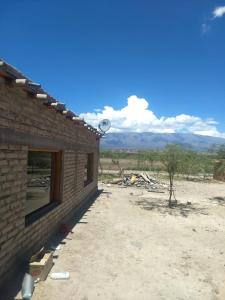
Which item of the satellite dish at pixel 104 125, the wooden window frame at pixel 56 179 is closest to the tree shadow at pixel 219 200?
the satellite dish at pixel 104 125

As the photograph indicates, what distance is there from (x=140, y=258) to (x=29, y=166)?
326 cm

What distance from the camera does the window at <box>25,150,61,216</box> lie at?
769 cm

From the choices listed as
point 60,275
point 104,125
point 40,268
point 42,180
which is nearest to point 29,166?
point 42,180

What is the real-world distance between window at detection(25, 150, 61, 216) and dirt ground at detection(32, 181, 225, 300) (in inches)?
47.2

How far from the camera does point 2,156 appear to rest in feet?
Answer: 18.7

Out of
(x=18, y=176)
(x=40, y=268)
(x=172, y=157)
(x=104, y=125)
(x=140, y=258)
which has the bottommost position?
(x=140, y=258)

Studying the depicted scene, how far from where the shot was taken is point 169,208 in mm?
16250

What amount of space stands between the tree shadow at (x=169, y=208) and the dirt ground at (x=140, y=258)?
70 centimetres

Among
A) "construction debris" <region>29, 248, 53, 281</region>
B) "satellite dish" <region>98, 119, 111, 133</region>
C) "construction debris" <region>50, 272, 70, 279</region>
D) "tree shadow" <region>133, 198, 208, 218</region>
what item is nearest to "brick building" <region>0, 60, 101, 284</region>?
"construction debris" <region>29, 248, 53, 281</region>

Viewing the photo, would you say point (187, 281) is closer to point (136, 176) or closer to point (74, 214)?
point (74, 214)

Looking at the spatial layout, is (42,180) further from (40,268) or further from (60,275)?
(40,268)

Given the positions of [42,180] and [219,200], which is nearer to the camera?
[42,180]

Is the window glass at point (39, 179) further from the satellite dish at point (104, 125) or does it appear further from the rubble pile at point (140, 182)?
the rubble pile at point (140, 182)

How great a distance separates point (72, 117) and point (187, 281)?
605 cm
